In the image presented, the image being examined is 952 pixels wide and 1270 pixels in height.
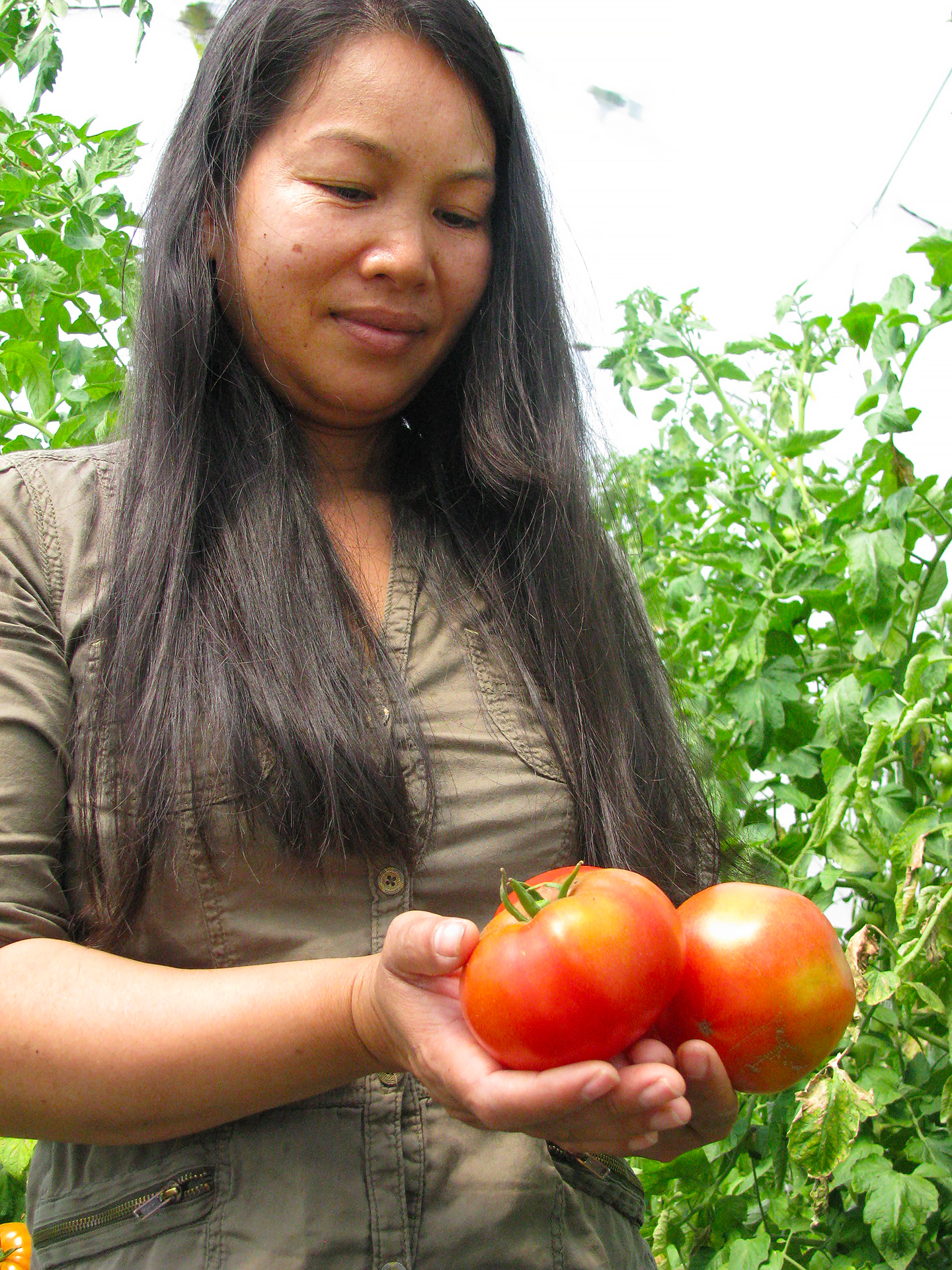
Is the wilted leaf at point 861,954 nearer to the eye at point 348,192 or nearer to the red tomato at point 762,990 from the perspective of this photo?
the red tomato at point 762,990

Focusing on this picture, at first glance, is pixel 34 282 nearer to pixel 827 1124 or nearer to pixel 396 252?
pixel 396 252

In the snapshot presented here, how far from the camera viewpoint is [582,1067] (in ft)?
2.10

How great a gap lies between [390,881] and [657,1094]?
0.88 feet

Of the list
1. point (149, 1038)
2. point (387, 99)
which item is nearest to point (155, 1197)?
point (149, 1038)

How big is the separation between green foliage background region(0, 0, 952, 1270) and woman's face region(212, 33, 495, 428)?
0.31m

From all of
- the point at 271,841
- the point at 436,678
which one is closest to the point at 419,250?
the point at 436,678

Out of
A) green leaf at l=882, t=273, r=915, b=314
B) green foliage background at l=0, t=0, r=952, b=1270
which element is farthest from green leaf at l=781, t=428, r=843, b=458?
green leaf at l=882, t=273, r=915, b=314

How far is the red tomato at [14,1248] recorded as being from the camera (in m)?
1.32

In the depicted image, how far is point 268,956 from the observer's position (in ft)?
2.67

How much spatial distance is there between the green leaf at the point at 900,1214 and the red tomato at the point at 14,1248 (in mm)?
908

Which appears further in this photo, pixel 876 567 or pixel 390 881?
pixel 876 567

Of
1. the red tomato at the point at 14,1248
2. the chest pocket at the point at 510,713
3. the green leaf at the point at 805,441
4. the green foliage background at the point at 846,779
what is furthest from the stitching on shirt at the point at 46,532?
the green leaf at the point at 805,441

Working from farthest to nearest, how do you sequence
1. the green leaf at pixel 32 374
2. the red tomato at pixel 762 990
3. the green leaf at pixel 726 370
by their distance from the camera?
the green leaf at pixel 726 370 → the green leaf at pixel 32 374 → the red tomato at pixel 762 990

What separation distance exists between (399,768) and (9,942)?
0.93 ft
